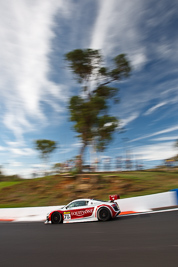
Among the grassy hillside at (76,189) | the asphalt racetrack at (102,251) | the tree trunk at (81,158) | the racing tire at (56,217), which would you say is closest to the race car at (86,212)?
the racing tire at (56,217)

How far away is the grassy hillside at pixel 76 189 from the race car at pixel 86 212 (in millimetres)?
7695

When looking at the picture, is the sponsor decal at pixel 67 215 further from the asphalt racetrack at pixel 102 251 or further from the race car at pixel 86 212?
the asphalt racetrack at pixel 102 251

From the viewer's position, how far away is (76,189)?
62.8 feet

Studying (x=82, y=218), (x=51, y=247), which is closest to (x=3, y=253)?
(x=51, y=247)

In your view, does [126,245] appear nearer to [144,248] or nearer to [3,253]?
[144,248]

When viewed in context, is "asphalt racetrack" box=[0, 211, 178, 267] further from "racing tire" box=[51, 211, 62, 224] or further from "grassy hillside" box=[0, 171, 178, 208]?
"grassy hillside" box=[0, 171, 178, 208]

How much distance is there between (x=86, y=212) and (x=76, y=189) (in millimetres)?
9685

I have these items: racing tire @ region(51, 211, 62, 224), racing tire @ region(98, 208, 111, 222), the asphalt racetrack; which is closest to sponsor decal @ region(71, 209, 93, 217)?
racing tire @ region(98, 208, 111, 222)

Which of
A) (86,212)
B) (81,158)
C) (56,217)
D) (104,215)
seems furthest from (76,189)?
(104,215)

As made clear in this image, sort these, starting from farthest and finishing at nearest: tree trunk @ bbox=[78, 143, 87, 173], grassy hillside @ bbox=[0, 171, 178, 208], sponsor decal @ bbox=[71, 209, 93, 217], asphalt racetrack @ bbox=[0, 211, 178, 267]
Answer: tree trunk @ bbox=[78, 143, 87, 173] < grassy hillside @ bbox=[0, 171, 178, 208] < sponsor decal @ bbox=[71, 209, 93, 217] < asphalt racetrack @ bbox=[0, 211, 178, 267]

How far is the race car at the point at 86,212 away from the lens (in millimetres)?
9438

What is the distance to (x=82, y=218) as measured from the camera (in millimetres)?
9672

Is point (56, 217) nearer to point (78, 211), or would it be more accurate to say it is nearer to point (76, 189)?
point (78, 211)

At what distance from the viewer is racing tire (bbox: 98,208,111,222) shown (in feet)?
30.8
